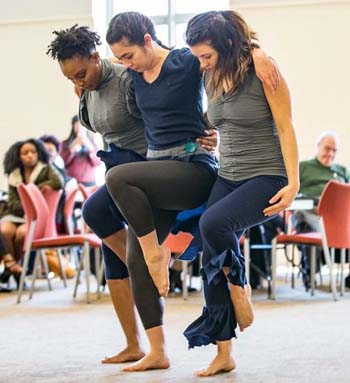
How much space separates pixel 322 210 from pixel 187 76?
2.98 metres

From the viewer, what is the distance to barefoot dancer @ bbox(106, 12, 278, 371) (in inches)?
104

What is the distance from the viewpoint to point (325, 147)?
6762 mm

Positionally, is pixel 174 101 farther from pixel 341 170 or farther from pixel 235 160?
pixel 341 170

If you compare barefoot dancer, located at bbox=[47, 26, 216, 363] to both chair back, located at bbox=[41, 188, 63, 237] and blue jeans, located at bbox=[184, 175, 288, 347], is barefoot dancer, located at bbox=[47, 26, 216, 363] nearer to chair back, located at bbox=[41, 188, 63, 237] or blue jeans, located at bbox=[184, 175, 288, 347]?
blue jeans, located at bbox=[184, 175, 288, 347]

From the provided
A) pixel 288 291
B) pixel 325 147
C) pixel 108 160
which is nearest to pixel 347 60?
pixel 325 147

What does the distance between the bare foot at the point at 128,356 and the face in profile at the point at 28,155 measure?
3.83 meters

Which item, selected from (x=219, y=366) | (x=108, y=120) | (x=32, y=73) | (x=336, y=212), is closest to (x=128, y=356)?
(x=219, y=366)

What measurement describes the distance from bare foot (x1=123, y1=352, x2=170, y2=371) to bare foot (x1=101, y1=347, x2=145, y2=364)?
0.18 m

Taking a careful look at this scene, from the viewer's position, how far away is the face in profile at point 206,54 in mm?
2533

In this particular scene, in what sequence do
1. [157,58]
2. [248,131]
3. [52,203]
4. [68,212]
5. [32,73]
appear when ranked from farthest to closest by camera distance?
[32,73] < [68,212] < [52,203] < [157,58] < [248,131]

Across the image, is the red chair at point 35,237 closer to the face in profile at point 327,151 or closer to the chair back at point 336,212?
the chair back at point 336,212

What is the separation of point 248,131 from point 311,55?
6.61 metres

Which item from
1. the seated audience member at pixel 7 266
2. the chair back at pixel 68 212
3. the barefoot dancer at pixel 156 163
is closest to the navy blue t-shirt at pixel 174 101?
the barefoot dancer at pixel 156 163

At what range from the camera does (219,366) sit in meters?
2.70
